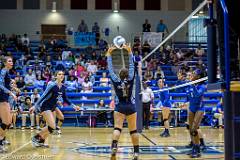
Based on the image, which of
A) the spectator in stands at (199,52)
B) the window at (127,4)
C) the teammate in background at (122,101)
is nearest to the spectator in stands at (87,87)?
the spectator in stands at (199,52)

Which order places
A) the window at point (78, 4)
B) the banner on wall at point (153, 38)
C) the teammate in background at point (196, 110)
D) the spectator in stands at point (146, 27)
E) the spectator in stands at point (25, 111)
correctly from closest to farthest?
the teammate in background at point (196, 110), the spectator in stands at point (25, 111), the banner on wall at point (153, 38), the spectator in stands at point (146, 27), the window at point (78, 4)

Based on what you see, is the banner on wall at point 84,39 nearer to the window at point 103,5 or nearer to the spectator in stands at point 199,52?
the window at point 103,5

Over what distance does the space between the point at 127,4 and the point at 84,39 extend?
225 inches

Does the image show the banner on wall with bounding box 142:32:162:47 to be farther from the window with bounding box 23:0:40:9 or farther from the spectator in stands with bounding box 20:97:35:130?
the spectator in stands with bounding box 20:97:35:130

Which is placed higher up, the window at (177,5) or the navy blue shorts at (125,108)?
the window at (177,5)

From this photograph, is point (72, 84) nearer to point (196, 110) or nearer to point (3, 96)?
point (3, 96)

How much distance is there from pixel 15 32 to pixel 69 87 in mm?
11927

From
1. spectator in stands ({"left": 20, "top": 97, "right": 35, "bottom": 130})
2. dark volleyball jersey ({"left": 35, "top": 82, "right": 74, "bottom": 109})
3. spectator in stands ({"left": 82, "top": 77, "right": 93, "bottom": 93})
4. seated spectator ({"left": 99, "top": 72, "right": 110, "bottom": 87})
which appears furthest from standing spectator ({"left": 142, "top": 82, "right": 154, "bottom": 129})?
dark volleyball jersey ({"left": 35, "top": 82, "right": 74, "bottom": 109})

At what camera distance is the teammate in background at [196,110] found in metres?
8.70

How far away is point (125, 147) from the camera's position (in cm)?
1042

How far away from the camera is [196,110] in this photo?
8875mm

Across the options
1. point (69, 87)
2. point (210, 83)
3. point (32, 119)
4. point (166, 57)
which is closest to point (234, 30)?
point (210, 83)

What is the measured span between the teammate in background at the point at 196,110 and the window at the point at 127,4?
23248 millimetres

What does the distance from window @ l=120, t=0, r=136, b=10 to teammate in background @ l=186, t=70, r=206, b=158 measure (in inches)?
915
